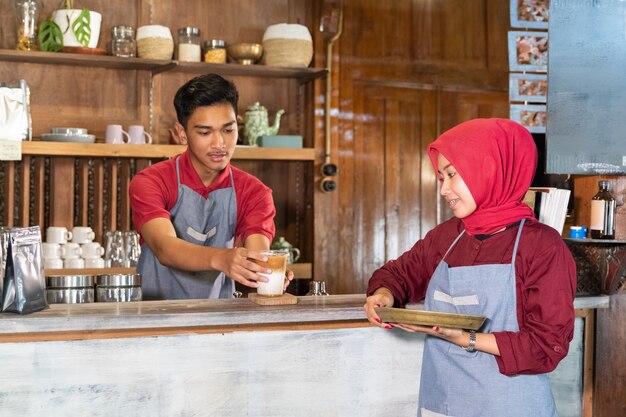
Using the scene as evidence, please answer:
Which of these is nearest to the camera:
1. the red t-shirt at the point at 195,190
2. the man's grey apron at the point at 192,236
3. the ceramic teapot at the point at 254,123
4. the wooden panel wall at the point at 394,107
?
the red t-shirt at the point at 195,190

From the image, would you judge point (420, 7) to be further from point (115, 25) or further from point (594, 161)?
point (594, 161)

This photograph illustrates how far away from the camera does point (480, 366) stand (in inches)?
79.0

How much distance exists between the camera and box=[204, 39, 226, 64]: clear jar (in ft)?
15.6

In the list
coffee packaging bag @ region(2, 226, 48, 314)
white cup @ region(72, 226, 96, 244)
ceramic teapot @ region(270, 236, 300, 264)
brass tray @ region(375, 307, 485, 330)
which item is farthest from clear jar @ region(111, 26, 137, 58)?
brass tray @ region(375, 307, 485, 330)

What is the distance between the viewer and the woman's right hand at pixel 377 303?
2131 millimetres

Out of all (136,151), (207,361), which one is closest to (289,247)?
(136,151)

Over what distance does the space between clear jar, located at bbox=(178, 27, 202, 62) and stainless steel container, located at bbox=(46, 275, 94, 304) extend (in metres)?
2.48

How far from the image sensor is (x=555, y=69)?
2.97 meters

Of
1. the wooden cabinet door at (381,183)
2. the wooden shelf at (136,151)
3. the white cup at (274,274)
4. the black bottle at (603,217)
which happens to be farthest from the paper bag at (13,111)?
the black bottle at (603,217)

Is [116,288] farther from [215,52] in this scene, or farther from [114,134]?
[215,52]

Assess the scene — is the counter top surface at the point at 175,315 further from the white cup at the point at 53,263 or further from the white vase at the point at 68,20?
the white vase at the point at 68,20

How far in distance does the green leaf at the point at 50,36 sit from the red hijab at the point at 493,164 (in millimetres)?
→ 2994

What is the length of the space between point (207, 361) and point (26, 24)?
9.42 ft

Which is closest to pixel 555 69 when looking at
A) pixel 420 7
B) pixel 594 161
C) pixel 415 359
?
pixel 594 161
